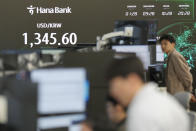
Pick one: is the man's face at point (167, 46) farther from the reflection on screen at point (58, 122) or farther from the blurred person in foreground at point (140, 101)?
the blurred person in foreground at point (140, 101)

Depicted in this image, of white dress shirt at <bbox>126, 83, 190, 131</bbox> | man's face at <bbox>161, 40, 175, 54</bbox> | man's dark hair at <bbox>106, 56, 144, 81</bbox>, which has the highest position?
man's face at <bbox>161, 40, 175, 54</bbox>

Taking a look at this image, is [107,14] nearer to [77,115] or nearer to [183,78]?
[183,78]

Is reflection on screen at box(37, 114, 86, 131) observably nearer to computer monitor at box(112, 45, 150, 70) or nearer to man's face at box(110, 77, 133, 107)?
man's face at box(110, 77, 133, 107)

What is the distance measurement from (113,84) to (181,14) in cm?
481

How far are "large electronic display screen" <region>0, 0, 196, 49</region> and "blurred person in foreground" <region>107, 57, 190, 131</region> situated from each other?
4.22 metres

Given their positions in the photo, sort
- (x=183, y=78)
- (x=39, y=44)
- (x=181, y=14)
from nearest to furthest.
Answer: (x=183, y=78), (x=39, y=44), (x=181, y=14)

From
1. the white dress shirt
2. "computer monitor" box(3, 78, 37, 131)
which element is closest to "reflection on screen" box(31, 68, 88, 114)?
"computer monitor" box(3, 78, 37, 131)

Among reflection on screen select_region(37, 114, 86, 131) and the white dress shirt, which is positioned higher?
the white dress shirt

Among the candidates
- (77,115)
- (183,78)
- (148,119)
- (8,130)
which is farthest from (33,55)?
(183,78)

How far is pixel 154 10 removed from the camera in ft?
20.8

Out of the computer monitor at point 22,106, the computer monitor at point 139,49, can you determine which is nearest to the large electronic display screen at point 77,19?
the computer monitor at point 139,49

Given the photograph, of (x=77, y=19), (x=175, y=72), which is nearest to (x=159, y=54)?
(x=175, y=72)

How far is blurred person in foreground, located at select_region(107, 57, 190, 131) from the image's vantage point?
5.63ft

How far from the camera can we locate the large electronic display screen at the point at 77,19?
5957mm
